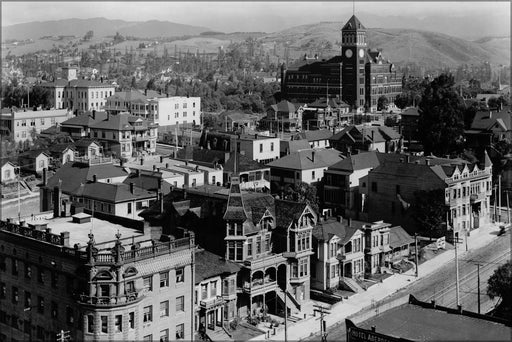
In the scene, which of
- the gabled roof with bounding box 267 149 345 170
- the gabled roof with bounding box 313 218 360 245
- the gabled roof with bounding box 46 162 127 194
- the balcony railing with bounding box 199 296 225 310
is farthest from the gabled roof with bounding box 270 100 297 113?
the balcony railing with bounding box 199 296 225 310

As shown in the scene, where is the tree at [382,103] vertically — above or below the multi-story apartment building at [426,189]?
above

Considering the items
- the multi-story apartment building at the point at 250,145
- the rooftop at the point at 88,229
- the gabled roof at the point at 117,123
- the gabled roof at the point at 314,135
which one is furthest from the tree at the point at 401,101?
the rooftop at the point at 88,229

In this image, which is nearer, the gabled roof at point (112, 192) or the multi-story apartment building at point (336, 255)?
the multi-story apartment building at point (336, 255)

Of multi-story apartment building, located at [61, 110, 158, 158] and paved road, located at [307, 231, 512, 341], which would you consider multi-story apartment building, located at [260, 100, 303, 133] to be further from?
paved road, located at [307, 231, 512, 341]

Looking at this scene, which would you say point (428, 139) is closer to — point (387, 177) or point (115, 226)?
point (387, 177)

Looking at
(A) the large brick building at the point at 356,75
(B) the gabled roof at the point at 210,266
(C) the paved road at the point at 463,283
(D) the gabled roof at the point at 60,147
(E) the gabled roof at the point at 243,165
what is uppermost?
(A) the large brick building at the point at 356,75

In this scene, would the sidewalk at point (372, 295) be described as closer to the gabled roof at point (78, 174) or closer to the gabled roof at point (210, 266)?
the gabled roof at point (210, 266)
